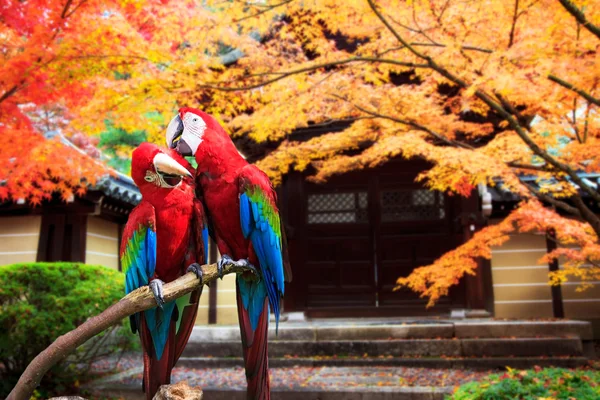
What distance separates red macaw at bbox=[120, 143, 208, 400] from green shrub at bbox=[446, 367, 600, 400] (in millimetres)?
3265

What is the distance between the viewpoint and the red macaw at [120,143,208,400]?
1.95m

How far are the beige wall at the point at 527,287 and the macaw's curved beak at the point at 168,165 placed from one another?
8785 millimetres

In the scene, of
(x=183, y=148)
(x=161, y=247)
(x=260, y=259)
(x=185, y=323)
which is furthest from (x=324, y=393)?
(x=183, y=148)

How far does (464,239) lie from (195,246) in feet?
26.7

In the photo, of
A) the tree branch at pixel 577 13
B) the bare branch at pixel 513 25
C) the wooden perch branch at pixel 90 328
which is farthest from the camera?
the bare branch at pixel 513 25

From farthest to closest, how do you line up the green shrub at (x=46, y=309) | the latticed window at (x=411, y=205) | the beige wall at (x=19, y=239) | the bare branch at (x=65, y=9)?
Answer: the latticed window at (x=411, y=205) < the beige wall at (x=19, y=239) < the green shrub at (x=46, y=309) < the bare branch at (x=65, y=9)

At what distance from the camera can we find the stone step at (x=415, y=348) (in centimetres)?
724

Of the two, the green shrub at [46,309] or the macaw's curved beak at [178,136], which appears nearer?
the macaw's curved beak at [178,136]

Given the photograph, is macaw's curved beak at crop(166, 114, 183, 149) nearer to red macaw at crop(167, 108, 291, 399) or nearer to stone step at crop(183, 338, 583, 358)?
red macaw at crop(167, 108, 291, 399)

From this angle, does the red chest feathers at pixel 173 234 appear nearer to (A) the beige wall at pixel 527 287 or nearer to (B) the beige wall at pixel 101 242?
(B) the beige wall at pixel 101 242

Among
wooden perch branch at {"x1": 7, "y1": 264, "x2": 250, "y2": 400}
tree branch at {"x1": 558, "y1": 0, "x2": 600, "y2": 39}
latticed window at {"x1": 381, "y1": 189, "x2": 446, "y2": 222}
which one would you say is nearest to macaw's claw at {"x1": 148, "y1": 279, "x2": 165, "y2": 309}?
wooden perch branch at {"x1": 7, "y1": 264, "x2": 250, "y2": 400}

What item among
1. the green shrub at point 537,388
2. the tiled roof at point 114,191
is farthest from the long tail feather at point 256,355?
the tiled roof at point 114,191

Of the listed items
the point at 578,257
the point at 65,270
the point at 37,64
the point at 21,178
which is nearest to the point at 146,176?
the point at 37,64

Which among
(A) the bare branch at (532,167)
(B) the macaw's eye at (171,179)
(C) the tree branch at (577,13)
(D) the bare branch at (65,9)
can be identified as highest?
(D) the bare branch at (65,9)
